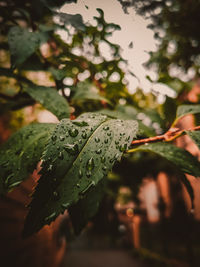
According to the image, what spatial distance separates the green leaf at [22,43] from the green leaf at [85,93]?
0.81ft

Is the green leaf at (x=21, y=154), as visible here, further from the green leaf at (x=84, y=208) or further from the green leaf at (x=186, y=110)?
the green leaf at (x=186, y=110)

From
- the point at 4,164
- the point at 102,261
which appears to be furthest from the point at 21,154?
the point at 102,261

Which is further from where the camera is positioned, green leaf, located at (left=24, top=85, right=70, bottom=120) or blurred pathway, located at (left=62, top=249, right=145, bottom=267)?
blurred pathway, located at (left=62, top=249, right=145, bottom=267)

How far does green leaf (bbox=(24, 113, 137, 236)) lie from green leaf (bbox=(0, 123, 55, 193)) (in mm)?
130

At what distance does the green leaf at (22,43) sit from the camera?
0.55 meters

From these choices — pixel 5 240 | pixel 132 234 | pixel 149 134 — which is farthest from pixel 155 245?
pixel 149 134

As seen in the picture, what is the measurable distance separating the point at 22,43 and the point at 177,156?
0.59 m

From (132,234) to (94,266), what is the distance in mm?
3025

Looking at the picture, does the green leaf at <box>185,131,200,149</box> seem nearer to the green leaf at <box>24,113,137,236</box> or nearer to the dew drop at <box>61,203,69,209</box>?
the green leaf at <box>24,113,137,236</box>

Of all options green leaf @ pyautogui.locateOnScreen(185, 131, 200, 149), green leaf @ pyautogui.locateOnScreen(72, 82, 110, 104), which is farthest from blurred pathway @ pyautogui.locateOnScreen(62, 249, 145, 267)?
green leaf @ pyautogui.locateOnScreen(185, 131, 200, 149)

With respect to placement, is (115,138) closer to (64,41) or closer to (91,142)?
(91,142)

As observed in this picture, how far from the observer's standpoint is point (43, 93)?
66 cm

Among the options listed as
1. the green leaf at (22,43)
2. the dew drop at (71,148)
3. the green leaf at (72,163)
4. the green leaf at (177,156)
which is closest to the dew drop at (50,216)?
the green leaf at (72,163)

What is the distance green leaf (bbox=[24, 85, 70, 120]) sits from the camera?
607mm
